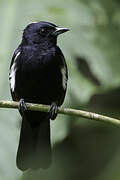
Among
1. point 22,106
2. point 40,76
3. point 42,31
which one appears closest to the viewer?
point 22,106

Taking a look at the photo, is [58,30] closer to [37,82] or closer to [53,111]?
[37,82]

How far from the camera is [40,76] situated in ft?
11.1

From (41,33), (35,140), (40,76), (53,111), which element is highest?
(41,33)

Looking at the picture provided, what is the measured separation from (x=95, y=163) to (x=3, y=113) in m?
1.57

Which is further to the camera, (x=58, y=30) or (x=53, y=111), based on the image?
(x=58, y=30)

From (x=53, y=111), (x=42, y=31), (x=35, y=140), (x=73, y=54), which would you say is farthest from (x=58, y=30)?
(x=35, y=140)

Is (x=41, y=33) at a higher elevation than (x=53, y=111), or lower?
higher

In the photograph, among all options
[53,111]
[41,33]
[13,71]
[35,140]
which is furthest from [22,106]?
[41,33]

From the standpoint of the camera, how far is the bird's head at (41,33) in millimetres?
3586

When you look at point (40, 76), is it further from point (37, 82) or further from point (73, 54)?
point (73, 54)

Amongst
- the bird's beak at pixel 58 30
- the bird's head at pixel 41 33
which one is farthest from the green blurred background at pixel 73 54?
the bird's head at pixel 41 33

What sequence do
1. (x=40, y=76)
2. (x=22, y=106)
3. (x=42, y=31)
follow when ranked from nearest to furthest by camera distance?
1. (x=22, y=106)
2. (x=40, y=76)
3. (x=42, y=31)

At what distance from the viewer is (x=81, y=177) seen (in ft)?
13.6

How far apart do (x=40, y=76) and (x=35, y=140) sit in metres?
0.46
